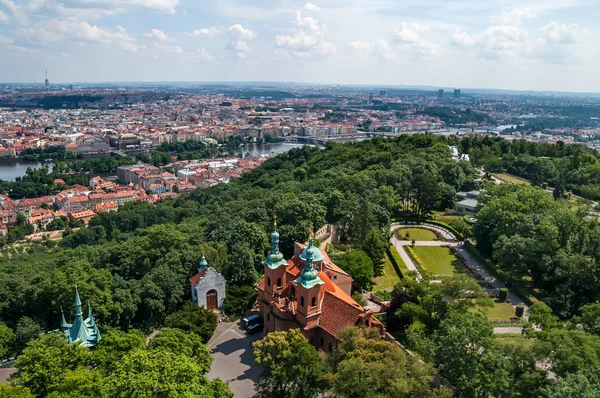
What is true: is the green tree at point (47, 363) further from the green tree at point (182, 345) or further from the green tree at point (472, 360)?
the green tree at point (472, 360)

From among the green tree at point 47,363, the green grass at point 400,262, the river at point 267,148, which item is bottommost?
the river at point 267,148

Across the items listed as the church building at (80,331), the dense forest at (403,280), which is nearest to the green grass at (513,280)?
the dense forest at (403,280)

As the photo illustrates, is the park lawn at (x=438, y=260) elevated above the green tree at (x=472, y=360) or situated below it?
below

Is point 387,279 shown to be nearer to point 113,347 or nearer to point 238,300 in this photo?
point 238,300

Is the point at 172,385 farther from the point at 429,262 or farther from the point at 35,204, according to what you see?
the point at 35,204

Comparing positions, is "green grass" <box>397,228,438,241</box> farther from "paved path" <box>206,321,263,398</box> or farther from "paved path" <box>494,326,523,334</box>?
"paved path" <box>206,321,263,398</box>

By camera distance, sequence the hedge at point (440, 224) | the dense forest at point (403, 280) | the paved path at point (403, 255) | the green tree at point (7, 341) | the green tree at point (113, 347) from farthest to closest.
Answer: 1. the hedge at point (440, 224)
2. the paved path at point (403, 255)
3. the green tree at point (7, 341)
4. the green tree at point (113, 347)
5. the dense forest at point (403, 280)
